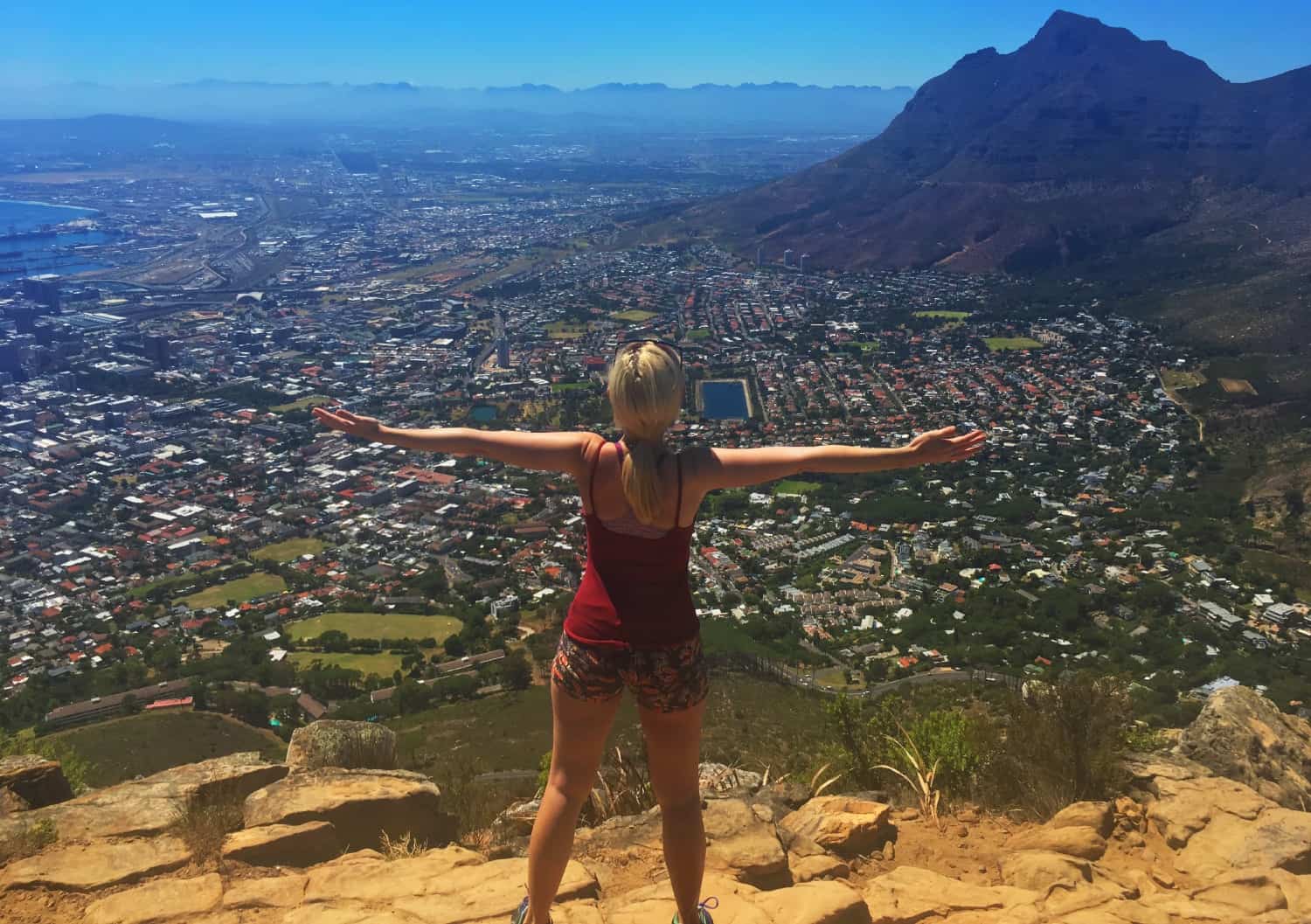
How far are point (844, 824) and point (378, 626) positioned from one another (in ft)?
62.2

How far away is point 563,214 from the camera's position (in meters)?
93.2

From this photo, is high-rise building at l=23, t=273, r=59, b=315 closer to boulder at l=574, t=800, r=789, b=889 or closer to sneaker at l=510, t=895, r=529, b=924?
boulder at l=574, t=800, r=789, b=889

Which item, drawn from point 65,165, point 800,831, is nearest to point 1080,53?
point 800,831

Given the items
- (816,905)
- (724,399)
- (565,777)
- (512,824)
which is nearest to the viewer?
(565,777)

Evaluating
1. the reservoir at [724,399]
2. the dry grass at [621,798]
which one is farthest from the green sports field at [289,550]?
the dry grass at [621,798]

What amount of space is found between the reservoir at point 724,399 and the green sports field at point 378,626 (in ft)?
59.9

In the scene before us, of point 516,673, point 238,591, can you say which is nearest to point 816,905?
point 516,673

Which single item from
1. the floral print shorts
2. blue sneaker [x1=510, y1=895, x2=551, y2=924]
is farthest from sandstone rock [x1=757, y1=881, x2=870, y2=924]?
the floral print shorts

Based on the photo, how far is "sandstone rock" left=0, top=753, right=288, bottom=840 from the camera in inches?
147

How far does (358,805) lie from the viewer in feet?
13.5

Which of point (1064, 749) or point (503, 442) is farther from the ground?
point (503, 442)

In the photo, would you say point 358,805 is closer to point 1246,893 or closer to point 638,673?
point 638,673

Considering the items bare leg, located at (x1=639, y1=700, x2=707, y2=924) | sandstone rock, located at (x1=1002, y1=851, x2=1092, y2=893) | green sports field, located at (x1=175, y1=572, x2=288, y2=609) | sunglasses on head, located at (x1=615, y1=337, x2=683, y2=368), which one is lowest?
green sports field, located at (x1=175, y1=572, x2=288, y2=609)

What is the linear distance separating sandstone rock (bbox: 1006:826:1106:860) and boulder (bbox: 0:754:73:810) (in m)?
4.80
